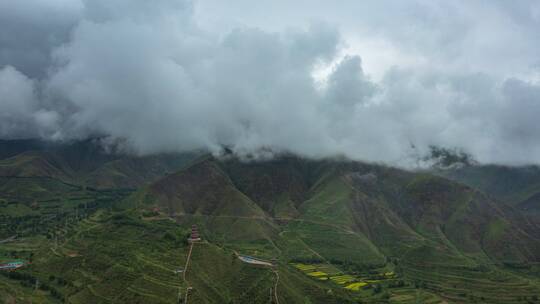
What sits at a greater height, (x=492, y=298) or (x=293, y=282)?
(x=293, y=282)

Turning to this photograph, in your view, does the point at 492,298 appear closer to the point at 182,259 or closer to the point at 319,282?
the point at 319,282

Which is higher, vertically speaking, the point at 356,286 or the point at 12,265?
the point at 12,265

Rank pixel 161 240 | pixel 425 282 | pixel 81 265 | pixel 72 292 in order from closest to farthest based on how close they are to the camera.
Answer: pixel 72 292 < pixel 81 265 < pixel 161 240 < pixel 425 282

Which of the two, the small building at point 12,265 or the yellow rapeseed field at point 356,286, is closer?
the small building at point 12,265

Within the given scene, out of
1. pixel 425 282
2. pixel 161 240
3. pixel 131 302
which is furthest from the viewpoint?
pixel 425 282

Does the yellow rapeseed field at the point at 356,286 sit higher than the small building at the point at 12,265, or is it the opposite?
the small building at the point at 12,265

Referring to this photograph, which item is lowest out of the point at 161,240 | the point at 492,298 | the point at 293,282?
the point at 492,298

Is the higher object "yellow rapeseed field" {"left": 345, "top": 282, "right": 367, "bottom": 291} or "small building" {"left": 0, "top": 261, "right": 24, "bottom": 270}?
"small building" {"left": 0, "top": 261, "right": 24, "bottom": 270}

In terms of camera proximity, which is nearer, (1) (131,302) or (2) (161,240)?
(1) (131,302)

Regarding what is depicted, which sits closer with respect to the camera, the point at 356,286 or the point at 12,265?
the point at 12,265

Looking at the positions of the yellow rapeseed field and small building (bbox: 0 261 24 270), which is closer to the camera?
small building (bbox: 0 261 24 270)

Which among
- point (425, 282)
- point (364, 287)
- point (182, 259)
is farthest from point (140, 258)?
point (425, 282)
